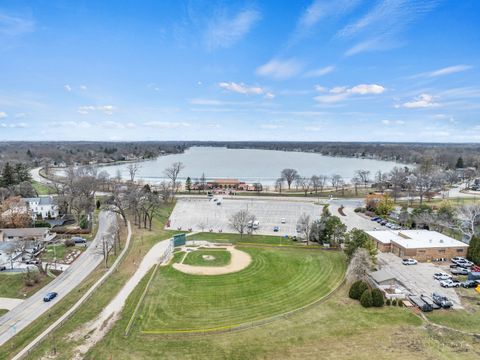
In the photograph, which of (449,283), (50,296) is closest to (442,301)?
(449,283)

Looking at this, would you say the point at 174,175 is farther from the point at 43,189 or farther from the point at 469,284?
the point at 469,284

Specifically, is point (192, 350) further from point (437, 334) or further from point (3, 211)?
point (3, 211)

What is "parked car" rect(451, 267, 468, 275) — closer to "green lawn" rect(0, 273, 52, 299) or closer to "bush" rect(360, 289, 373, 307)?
"bush" rect(360, 289, 373, 307)

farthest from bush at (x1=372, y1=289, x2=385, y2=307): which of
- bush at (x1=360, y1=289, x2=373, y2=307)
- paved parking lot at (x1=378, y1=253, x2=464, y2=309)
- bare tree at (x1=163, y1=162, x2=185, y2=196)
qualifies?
bare tree at (x1=163, y1=162, x2=185, y2=196)

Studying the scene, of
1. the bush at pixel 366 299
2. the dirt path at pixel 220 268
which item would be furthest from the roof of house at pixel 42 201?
the bush at pixel 366 299

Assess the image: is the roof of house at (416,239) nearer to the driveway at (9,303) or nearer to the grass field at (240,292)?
the grass field at (240,292)

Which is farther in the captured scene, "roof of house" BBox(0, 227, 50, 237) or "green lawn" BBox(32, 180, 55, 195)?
"green lawn" BBox(32, 180, 55, 195)

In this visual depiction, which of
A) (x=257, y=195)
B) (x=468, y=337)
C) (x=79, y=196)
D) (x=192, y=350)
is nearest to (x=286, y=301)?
(x=192, y=350)
